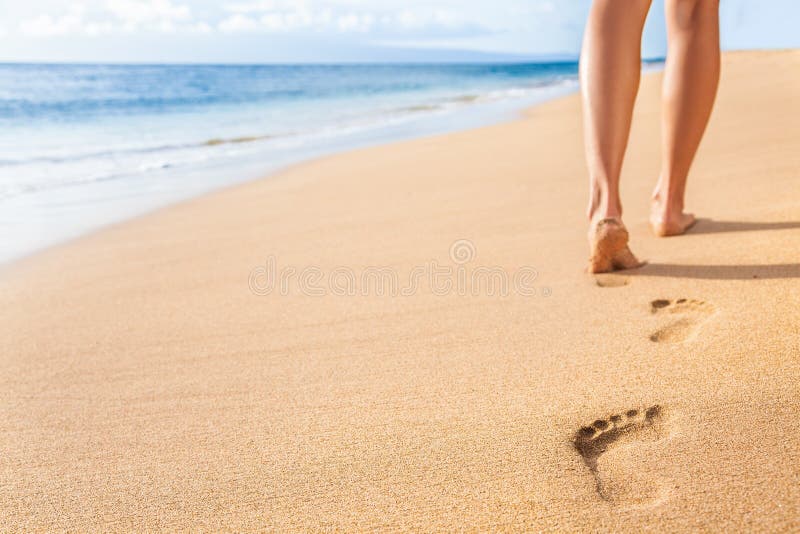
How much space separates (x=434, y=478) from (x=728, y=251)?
115cm

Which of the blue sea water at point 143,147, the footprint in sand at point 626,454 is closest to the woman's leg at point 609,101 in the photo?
the footprint in sand at point 626,454

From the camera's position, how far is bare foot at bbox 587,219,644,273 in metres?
1.59

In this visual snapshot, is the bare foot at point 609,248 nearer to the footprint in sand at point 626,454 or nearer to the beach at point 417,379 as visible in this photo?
the beach at point 417,379

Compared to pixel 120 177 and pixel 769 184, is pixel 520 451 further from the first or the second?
pixel 120 177

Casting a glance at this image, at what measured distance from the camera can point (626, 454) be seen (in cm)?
96

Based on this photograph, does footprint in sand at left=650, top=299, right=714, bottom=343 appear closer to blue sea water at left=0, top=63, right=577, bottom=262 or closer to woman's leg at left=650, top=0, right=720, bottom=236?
woman's leg at left=650, top=0, right=720, bottom=236

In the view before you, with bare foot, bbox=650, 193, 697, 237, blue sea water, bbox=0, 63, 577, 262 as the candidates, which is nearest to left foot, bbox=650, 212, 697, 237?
bare foot, bbox=650, 193, 697, 237

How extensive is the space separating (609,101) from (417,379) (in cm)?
86

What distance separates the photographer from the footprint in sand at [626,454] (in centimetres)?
88

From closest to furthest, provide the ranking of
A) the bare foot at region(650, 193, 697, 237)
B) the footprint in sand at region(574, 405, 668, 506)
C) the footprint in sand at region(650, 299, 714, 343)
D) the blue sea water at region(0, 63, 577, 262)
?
the footprint in sand at region(574, 405, 668, 506) → the footprint in sand at region(650, 299, 714, 343) → the bare foot at region(650, 193, 697, 237) → the blue sea water at region(0, 63, 577, 262)

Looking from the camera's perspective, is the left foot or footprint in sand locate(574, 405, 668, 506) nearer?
footprint in sand locate(574, 405, 668, 506)

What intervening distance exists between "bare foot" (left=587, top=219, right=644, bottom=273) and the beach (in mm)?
41

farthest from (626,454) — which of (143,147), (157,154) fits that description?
(143,147)

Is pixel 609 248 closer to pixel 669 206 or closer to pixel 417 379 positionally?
pixel 669 206
